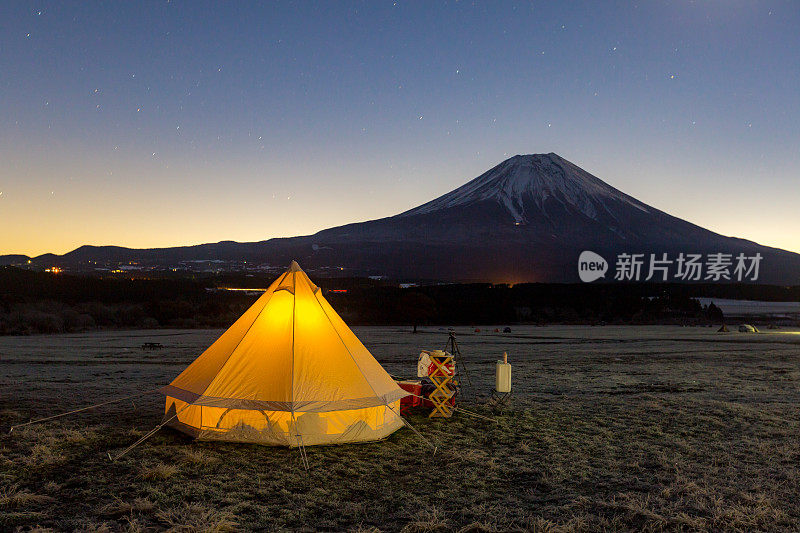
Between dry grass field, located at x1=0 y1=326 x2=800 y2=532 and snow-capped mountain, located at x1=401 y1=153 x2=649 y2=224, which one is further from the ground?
snow-capped mountain, located at x1=401 y1=153 x2=649 y2=224

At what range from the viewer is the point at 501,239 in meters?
139

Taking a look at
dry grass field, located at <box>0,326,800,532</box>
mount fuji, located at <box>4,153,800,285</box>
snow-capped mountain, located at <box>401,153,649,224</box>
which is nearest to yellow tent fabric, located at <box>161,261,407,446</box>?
dry grass field, located at <box>0,326,800,532</box>

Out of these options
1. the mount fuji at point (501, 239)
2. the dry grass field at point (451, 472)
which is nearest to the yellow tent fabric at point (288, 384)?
the dry grass field at point (451, 472)

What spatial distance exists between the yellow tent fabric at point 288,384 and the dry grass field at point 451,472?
30 centimetres

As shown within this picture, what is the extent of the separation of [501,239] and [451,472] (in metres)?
134

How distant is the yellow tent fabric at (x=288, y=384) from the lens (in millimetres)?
8664

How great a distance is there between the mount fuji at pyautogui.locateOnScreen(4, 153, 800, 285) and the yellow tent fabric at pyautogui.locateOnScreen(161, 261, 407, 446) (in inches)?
4740

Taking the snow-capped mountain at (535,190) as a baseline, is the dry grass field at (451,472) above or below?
below

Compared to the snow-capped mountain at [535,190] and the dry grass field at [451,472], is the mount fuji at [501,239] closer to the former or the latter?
the snow-capped mountain at [535,190]

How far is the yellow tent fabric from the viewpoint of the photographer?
866 centimetres

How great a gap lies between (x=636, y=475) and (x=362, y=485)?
11.3 ft

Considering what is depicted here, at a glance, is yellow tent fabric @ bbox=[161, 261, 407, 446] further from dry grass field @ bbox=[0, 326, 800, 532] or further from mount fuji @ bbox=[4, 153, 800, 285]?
mount fuji @ bbox=[4, 153, 800, 285]

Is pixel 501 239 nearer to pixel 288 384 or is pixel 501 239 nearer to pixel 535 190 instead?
pixel 535 190

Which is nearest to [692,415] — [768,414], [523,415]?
[768,414]
